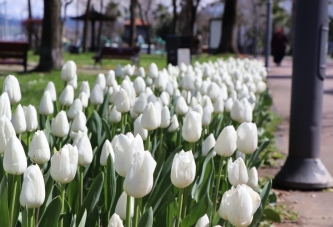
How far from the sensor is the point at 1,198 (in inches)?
81.4

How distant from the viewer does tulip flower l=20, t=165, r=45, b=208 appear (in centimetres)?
181

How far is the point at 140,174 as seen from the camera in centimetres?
176

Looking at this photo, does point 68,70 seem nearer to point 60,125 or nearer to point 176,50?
point 60,125

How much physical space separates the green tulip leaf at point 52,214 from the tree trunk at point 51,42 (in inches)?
515

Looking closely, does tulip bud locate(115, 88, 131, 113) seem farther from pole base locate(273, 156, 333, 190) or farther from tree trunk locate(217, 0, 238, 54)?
tree trunk locate(217, 0, 238, 54)

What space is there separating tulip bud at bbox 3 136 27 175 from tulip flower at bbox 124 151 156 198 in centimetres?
44

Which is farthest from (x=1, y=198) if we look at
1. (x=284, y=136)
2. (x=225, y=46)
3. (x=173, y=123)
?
(x=225, y=46)

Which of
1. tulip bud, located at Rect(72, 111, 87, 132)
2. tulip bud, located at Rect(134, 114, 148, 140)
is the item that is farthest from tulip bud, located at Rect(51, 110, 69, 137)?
tulip bud, located at Rect(134, 114, 148, 140)

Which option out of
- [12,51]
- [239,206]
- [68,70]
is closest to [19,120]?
[239,206]

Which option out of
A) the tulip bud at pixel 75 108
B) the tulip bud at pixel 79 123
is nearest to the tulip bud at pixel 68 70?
the tulip bud at pixel 75 108

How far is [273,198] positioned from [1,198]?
234cm

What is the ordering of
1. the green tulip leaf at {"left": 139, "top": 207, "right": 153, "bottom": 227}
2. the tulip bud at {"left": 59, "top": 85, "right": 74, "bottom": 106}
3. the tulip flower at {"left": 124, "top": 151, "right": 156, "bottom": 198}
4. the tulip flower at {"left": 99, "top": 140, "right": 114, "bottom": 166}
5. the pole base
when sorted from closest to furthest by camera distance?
the tulip flower at {"left": 124, "top": 151, "right": 156, "bottom": 198} → the green tulip leaf at {"left": 139, "top": 207, "right": 153, "bottom": 227} → the tulip flower at {"left": 99, "top": 140, "right": 114, "bottom": 166} → the tulip bud at {"left": 59, "top": 85, "right": 74, "bottom": 106} → the pole base

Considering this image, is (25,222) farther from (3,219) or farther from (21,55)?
(21,55)

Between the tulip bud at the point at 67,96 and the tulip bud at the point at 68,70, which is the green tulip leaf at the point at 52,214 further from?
the tulip bud at the point at 68,70
